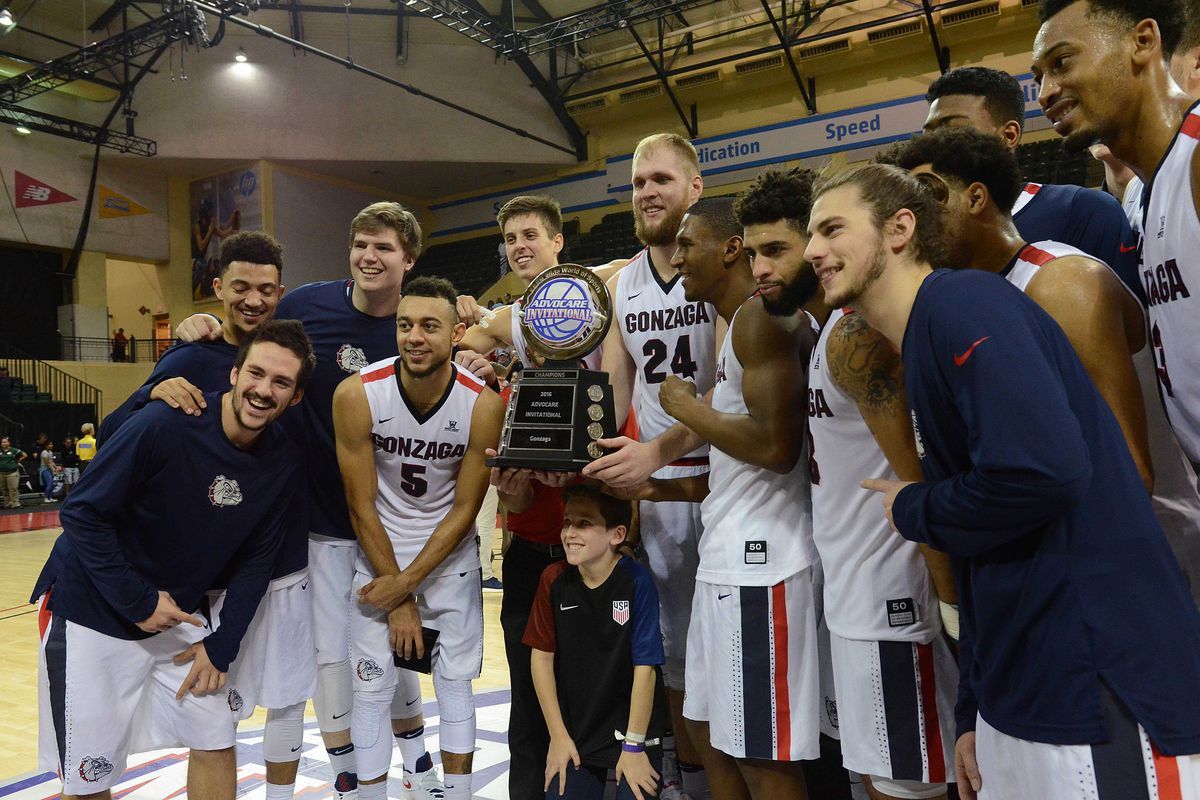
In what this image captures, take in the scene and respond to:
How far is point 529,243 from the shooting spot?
4.22 m

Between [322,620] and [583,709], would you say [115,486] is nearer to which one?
[322,620]

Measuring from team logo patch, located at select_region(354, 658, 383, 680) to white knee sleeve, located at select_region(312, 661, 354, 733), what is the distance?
0.26 m

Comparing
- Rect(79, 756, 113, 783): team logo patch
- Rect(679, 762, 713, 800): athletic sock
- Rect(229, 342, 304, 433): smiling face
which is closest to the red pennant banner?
Rect(229, 342, 304, 433): smiling face

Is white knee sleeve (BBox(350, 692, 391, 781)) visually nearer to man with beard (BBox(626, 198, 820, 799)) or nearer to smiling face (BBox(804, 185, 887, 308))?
man with beard (BBox(626, 198, 820, 799))

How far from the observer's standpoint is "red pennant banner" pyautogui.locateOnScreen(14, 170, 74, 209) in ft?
66.4

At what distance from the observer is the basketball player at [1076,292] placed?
5.51ft

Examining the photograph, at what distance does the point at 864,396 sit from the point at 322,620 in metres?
2.72

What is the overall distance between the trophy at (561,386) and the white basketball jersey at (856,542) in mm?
798

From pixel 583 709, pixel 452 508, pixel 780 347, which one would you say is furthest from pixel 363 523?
pixel 780 347

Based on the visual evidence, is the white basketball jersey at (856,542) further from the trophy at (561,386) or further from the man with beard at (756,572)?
the trophy at (561,386)

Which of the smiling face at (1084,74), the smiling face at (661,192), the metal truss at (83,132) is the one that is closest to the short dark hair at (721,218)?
the smiling face at (661,192)

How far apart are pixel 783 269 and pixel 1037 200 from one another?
0.90 m

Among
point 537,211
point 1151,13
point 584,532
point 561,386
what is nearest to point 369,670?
point 584,532

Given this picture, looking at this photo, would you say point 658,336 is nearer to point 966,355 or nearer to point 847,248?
point 847,248
